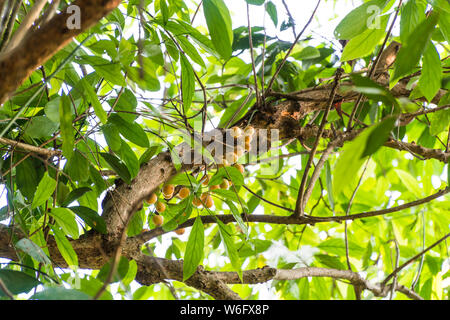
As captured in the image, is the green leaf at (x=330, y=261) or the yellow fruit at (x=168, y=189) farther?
the green leaf at (x=330, y=261)

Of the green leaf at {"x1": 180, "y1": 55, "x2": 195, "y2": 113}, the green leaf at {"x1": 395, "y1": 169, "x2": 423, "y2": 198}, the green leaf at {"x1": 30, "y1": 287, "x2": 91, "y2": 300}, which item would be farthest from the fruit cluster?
the green leaf at {"x1": 395, "y1": 169, "x2": 423, "y2": 198}

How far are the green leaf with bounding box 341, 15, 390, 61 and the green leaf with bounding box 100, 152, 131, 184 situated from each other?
42 cm

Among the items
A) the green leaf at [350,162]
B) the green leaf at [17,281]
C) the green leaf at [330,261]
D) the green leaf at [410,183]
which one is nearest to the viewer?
the green leaf at [350,162]

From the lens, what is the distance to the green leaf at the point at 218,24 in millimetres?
614

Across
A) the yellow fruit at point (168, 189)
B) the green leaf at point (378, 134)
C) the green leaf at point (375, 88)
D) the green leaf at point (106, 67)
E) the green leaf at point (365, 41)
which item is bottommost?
the yellow fruit at point (168, 189)

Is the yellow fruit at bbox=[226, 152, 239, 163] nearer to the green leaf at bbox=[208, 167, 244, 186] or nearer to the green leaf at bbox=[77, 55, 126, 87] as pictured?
the green leaf at bbox=[208, 167, 244, 186]

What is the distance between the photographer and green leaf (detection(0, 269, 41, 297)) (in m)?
0.47

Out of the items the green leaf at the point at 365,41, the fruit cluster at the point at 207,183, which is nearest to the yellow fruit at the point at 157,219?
the fruit cluster at the point at 207,183

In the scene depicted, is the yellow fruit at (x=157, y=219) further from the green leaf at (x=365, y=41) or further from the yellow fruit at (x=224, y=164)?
the green leaf at (x=365, y=41)

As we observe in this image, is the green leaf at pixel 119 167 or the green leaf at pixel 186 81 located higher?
the green leaf at pixel 186 81

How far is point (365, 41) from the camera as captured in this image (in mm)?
700

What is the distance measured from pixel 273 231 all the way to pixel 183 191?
48 cm

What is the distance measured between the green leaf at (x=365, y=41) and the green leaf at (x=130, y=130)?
0.38 meters
